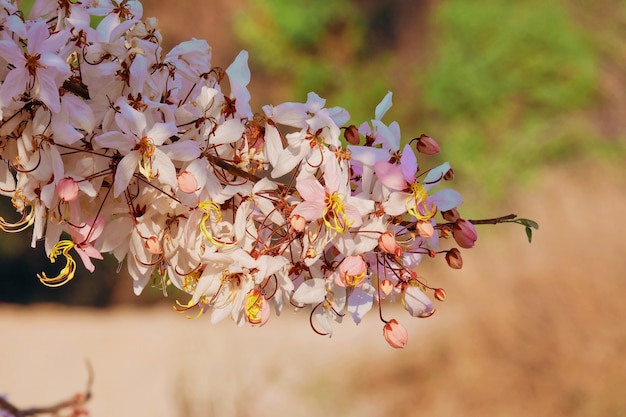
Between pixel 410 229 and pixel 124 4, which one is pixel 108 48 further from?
pixel 410 229

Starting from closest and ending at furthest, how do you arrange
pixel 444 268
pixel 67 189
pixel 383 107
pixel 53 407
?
pixel 67 189
pixel 383 107
pixel 53 407
pixel 444 268

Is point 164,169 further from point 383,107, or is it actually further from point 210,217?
point 383,107

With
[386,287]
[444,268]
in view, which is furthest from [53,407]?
[444,268]

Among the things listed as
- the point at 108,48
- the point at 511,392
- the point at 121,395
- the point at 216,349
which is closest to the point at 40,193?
the point at 108,48

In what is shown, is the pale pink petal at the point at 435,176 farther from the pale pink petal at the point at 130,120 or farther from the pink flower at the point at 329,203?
the pale pink petal at the point at 130,120

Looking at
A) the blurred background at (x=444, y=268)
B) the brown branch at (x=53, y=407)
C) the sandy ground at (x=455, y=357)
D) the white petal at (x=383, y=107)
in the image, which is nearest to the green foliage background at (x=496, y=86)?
the blurred background at (x=444, y=268)

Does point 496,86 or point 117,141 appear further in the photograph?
point 496,86
